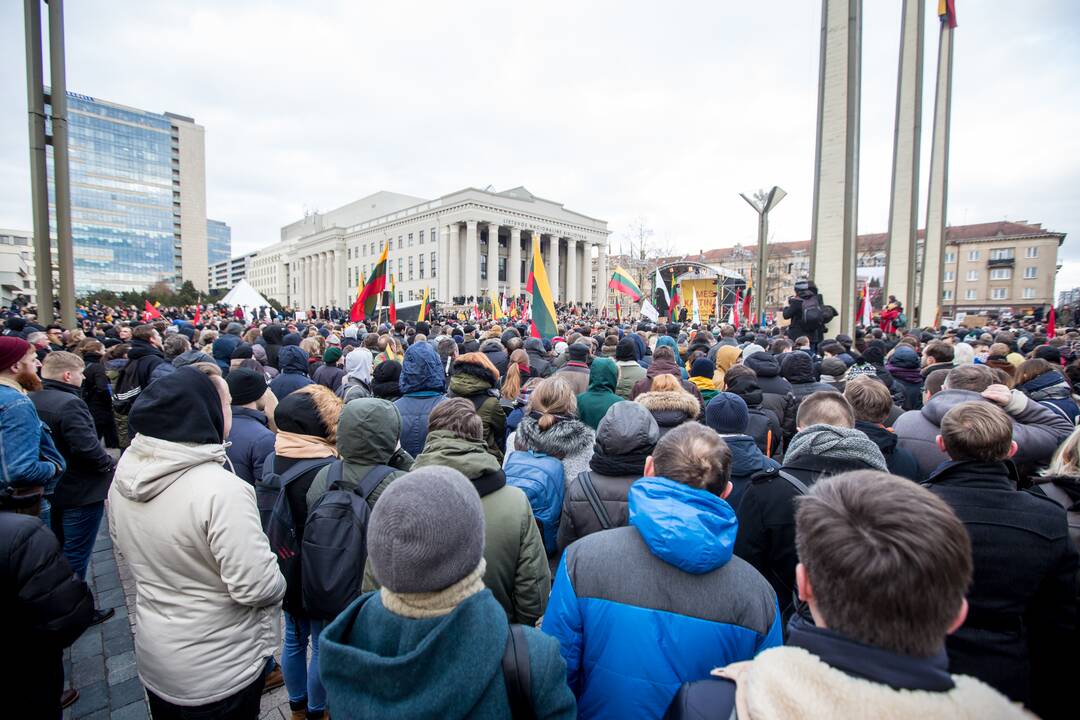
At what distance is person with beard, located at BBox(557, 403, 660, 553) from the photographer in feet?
9.02

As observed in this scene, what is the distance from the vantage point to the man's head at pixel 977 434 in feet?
7.26

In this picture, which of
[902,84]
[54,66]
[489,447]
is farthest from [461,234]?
[489,447]

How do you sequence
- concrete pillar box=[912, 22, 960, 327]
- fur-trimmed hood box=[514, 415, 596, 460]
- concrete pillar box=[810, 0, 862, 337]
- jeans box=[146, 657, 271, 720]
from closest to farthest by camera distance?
jeans box=[146, 657, 271, 720]
fur-trimmed hood box=[514, 415, 596, 460]
concrete pillar box=[810, 0, 862, 337]
concrete pillar box=[912, 22, 960, 327]

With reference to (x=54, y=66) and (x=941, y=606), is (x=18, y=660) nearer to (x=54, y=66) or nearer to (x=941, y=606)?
(x=941, y=606)

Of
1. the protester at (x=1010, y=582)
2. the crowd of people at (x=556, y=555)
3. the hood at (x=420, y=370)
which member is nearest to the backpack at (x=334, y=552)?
the crowd of people at (x=556, y=555)

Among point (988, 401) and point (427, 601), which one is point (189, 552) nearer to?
point (427, 601)

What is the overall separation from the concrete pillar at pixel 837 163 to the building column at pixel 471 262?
1755 inches

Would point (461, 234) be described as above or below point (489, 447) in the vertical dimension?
above

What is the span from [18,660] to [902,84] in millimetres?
29004

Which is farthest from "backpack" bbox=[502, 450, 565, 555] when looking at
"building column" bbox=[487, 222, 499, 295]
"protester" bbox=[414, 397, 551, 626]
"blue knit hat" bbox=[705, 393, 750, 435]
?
"building column" bbox=[487, 222, 499, 295]

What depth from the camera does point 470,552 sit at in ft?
4.74

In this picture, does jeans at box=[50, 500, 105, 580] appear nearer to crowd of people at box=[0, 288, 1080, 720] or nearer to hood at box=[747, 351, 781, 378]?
crowd of people at box=[0, 288, 1080, 720]

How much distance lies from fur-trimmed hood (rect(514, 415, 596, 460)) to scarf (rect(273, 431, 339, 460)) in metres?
1.22

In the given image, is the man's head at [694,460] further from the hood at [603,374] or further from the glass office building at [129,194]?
the glass office building at [129,194]
